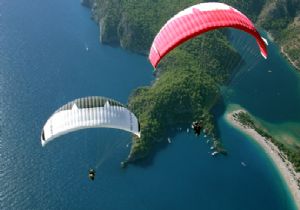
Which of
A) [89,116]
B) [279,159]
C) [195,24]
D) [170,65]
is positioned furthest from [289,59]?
[89,116]

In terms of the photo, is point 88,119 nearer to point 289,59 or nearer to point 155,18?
point 289,59

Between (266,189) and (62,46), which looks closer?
(266,189)

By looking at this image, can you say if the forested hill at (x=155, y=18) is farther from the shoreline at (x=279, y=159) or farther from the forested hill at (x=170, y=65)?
the shoreline at (x=279, y=159)

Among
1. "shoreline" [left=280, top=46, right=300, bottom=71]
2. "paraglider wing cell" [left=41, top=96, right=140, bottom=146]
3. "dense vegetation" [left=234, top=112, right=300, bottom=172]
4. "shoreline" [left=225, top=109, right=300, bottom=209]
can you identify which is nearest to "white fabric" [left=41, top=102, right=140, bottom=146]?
"paraglider wing cell" [left=41, top=96, right=140, bottom=146]

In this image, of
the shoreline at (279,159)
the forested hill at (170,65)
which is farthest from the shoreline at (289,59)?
the shoreline at (279,159)

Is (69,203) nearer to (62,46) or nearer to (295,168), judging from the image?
(295,168)

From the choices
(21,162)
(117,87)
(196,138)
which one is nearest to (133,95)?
(117,87)
